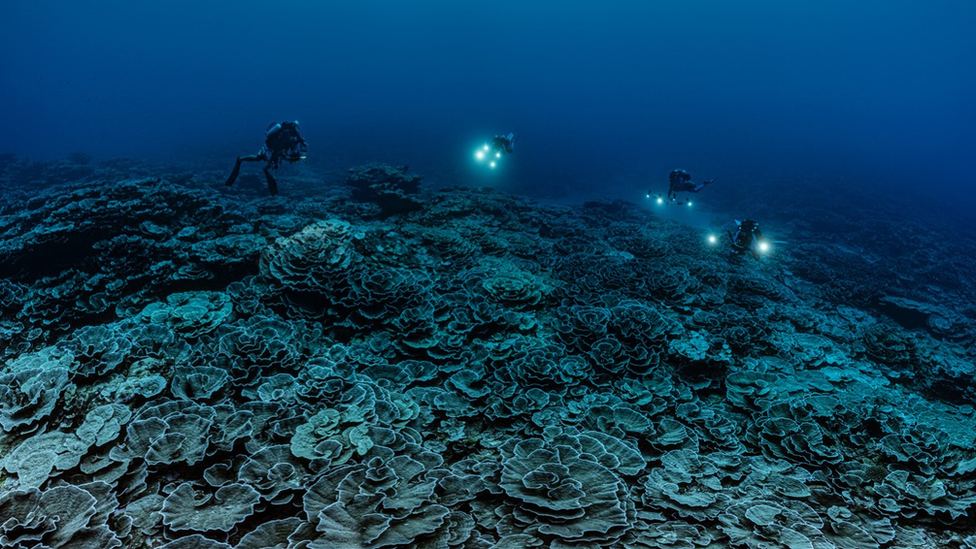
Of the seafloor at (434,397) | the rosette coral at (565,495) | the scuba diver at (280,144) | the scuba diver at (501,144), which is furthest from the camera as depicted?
the scuba diver at (501,144)

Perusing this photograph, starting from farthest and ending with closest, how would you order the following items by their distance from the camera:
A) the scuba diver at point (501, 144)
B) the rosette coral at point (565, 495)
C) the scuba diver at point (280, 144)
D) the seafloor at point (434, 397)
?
the scuba diver at point (501, 144) < the scuba diver at point (280, 144) < the seafloor at point (434, 397) < the rosette coral at point (565, 495)

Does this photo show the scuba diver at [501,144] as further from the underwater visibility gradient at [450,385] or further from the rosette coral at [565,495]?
the rosette coral at [565,495]

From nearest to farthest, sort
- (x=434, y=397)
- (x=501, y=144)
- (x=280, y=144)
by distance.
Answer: (x=434, y=397), (x=280, y=144), (x=501, y=144)

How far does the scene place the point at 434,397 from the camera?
475cm

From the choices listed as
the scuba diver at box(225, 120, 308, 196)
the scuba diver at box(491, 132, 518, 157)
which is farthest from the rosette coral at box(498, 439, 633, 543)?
the scuba diver at box(491, 132, 518, 157)

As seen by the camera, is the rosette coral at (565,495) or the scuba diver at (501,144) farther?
the scuba diver at (501,144)

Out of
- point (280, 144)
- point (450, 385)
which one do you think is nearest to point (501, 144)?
point (280, 144)

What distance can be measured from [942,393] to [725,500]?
6808 mm

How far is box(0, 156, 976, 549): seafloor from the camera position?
9.57 feet

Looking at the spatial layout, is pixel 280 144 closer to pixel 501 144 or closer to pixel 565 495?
pixel 501 144

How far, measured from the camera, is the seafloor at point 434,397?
2918mm

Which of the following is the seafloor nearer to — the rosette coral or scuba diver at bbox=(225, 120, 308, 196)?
the rosette coral

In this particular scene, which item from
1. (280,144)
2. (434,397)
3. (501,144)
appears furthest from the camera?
(501,144)

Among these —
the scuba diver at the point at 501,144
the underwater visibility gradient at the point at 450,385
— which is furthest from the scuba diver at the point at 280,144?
the scuba diver at the point at 501,144
